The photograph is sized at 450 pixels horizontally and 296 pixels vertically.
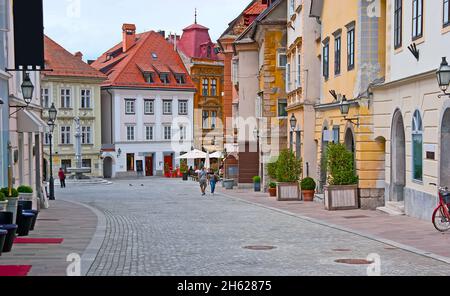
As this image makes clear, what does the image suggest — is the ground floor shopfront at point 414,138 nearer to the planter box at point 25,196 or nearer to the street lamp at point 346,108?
the street lamp at point 346,108

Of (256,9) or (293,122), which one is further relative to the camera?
(256,9)

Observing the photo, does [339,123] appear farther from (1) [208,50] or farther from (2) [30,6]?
(1) [208,50]

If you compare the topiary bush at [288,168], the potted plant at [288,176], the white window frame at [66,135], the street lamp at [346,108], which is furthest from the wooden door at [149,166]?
the street lamp at [346,108]

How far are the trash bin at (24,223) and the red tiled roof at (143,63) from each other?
54798mm

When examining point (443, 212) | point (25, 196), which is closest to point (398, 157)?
point (443, 212)

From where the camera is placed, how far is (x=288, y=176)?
3109cm

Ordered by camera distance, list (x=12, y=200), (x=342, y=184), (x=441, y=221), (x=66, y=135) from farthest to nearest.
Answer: (x=66, y=135), (x=342, y=184), (x=441, y=221), (x=12, y=200)

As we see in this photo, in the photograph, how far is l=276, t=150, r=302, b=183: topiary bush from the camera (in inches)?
1220

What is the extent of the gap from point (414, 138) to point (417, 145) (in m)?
0.32

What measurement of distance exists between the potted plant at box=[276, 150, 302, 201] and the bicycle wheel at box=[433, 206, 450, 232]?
14056 mm

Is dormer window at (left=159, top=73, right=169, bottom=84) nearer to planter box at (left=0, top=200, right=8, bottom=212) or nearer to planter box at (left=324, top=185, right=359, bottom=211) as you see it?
planter box at (left=324, top=185, right=359, bottom=211)

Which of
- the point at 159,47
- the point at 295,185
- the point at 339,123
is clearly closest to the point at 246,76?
the point at 295,185

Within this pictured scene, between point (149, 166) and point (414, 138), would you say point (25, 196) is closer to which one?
point (414, 138)
